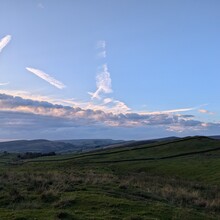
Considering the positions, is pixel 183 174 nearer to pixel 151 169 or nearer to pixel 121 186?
pixel 151 169

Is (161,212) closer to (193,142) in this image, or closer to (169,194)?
(169,194)

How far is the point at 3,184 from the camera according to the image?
28594 millimetres

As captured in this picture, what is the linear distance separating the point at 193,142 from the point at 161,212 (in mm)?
87036

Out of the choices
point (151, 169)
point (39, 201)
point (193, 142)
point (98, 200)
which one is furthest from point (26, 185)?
point (193, 142)

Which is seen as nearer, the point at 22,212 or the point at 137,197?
the point at 22,212

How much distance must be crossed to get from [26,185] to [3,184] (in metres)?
1.88

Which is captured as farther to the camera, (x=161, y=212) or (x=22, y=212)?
(x=161, y=212)

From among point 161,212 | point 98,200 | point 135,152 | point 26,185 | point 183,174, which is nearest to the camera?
point 161,212

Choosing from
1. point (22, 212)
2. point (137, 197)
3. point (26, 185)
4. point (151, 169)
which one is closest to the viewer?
point (22, 212)

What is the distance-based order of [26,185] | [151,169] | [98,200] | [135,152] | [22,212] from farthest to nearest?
[135,152] → [151,169] → [26,185] → [98,200] → [22,212]

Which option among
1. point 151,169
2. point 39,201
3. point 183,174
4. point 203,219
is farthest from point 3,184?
point 151,169

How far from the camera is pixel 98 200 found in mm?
21797

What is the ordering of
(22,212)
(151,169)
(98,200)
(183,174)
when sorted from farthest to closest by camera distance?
(151,169)
(183,174)
(98,200)
(22,212)

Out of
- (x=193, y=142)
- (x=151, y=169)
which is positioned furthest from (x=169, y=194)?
(x=193, y=142)
